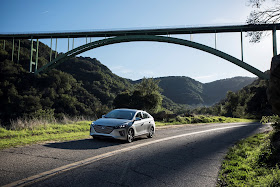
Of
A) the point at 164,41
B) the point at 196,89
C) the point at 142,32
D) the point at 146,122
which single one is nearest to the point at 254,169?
the point at 146,122

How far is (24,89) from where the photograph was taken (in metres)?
50.4

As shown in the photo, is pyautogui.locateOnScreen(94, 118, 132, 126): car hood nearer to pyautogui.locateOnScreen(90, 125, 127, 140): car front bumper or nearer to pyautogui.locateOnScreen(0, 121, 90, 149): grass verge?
pyautogui.locateOnScreen(90, 125, 127, 140): car front bumper

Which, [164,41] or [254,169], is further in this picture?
[164,41]

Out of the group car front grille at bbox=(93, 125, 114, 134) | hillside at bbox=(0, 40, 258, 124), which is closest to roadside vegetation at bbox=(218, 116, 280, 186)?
car front grille at bbox=(93, 125, 114, 134)

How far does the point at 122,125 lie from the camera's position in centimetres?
866

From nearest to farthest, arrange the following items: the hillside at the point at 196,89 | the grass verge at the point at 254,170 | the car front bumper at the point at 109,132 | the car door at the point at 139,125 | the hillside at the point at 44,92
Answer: the grass verge at the point at 254,170, the car front bumper at the point at 109,132, the car door at the point at 139,125, the hillside at the point at 44,92, the hillside at the point at 196,89

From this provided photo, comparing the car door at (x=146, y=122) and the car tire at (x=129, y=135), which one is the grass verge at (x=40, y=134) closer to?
the car tire at (x=129, y=135)

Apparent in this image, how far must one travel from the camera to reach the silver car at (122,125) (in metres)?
8.53

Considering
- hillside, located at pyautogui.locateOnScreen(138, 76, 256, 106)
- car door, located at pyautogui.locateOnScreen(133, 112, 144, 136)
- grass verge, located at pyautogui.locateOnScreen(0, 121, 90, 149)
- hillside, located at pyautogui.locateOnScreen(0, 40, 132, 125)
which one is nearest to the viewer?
grass verge, located at pyautogui.locateOnScreen(0, 121, 90, 149)

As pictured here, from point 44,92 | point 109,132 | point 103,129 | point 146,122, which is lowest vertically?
point 109,132

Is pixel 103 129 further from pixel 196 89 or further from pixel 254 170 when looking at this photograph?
pixel 196 89

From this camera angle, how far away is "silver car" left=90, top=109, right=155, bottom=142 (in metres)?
8.53

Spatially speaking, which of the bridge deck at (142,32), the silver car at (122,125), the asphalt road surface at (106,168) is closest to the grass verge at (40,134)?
the silver car at (122,125)

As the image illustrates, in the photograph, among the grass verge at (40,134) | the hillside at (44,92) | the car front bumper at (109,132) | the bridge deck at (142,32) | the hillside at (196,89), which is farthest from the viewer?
the hillside at (196,89)
